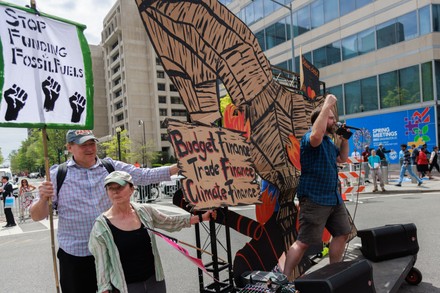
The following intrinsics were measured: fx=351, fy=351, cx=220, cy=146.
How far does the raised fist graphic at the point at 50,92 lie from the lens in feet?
8.51

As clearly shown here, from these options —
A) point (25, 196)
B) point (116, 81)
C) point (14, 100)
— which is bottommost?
point (25, 196)

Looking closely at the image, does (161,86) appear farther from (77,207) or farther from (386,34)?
(77,207)

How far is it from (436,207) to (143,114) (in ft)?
194

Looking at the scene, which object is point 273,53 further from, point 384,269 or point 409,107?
point 384,269

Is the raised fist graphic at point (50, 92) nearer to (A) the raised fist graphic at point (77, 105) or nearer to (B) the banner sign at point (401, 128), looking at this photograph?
(A) the raised fist graphic at point (77, 105)

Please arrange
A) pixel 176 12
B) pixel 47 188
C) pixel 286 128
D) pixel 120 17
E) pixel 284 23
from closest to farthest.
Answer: pixel 47 188 → pixel 176 12 → pixel 286 128 → pixel 284 23 → pixel 120 17

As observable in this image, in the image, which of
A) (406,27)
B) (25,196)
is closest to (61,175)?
(25,196)

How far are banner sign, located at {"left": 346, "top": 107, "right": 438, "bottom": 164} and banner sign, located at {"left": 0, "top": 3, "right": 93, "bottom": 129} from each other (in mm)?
18746

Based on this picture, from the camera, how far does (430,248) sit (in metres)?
5.33

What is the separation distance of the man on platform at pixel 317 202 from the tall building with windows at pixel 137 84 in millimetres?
57165

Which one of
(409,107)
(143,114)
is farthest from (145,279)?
(143,114)

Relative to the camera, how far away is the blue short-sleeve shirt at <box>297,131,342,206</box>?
11.1 feet

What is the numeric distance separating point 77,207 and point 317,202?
2.13m

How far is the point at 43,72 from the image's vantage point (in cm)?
259
